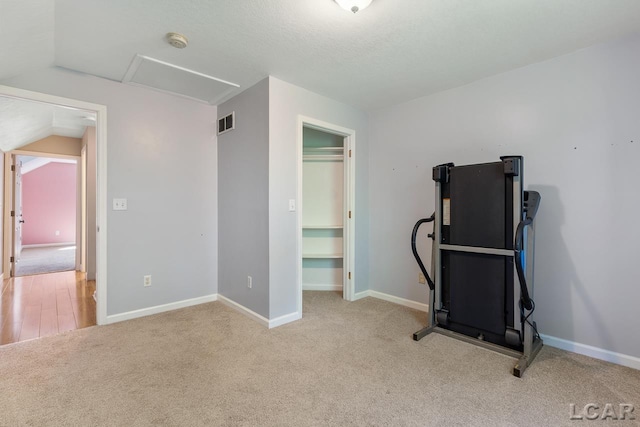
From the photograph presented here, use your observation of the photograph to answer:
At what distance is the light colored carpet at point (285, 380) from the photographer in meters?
1.63

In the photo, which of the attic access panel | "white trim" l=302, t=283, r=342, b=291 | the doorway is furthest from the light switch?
the doorway

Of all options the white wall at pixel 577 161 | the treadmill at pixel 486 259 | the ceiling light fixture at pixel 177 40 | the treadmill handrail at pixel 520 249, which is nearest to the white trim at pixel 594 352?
the white wall at pixel 577 161

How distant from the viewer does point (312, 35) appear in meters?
2.15

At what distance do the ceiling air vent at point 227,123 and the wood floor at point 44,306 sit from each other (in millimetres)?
2350

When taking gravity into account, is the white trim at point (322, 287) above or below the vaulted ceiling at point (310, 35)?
below

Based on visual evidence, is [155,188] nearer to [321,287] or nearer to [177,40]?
[177,40]

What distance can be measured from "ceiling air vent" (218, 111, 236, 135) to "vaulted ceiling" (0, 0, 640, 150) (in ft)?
1.73

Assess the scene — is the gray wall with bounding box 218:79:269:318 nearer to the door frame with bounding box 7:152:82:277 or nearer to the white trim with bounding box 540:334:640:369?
the white trim with bounding box 540:334:640:369

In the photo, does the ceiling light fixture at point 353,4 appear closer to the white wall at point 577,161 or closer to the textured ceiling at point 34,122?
the white wall at point 577,161

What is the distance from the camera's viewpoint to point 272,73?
2.75m

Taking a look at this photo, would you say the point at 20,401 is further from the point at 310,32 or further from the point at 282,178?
the point at 310,32

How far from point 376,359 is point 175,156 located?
2.83 meters

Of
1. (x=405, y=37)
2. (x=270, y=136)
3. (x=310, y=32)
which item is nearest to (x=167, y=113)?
(x=270, y=136)

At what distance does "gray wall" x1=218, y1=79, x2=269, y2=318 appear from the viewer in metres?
2.89
